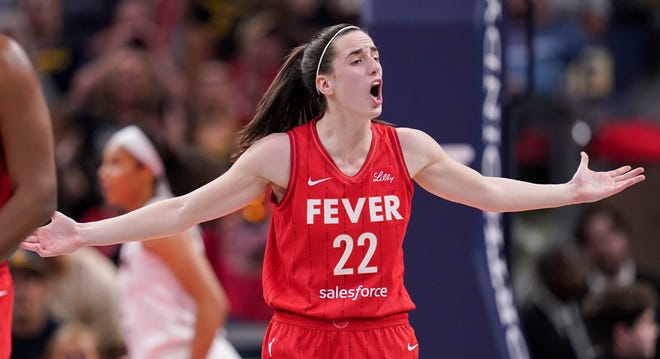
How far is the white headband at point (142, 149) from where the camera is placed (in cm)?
609

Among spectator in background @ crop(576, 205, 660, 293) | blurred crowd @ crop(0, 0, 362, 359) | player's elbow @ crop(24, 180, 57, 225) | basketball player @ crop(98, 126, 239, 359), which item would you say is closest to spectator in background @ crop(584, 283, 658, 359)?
spectator in background @ crop(576, 205, 660, 293)

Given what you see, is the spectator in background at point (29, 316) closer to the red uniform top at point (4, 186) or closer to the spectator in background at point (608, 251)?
the red uniform top at point (4, 186)

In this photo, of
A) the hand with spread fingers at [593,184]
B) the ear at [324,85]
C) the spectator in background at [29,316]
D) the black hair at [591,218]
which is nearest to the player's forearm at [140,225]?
the ear at [324,85]

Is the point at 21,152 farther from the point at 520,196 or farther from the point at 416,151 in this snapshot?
the point at 520,196

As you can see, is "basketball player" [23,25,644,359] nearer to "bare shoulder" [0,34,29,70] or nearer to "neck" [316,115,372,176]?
"neck" [316,115,372,176]

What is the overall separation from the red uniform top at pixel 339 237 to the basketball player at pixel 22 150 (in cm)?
97

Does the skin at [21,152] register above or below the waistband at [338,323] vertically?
above

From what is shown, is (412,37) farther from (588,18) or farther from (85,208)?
(588,18)

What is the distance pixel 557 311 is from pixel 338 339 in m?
4.30

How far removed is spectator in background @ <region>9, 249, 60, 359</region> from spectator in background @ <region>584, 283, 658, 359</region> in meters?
2.91

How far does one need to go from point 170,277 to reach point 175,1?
5479 mm

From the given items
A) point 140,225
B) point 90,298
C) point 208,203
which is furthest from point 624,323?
point 140,225

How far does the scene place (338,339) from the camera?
4.61m

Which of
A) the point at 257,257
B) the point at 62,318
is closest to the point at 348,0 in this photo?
the point at 257,257
